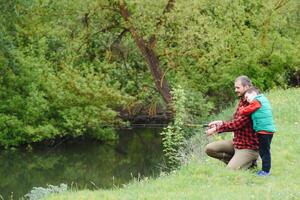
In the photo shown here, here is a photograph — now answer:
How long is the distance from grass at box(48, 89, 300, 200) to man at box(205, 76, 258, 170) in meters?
0.25

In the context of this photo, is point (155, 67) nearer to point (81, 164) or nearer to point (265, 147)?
point (81, 164)

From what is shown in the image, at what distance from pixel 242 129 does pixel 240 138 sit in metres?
0.22

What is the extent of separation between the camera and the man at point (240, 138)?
10344mm

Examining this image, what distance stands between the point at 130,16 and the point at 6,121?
22.6 ft

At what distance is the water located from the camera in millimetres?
18922

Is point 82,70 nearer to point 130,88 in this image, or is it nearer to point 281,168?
point 130,88

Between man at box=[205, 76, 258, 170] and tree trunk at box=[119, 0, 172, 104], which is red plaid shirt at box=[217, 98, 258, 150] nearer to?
man at box=[205, 76, 258, 170]

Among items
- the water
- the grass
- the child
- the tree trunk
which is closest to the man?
the child

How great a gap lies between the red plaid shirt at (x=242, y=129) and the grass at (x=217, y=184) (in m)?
0.50

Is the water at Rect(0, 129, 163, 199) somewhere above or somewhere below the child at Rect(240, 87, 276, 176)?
below

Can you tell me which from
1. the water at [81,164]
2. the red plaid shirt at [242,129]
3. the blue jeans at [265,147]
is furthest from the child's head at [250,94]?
the water at [81,164]

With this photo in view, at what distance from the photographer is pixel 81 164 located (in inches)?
886

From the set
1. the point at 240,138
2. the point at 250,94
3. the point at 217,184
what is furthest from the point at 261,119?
the point at 217,184

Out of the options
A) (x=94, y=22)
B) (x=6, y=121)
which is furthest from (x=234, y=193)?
(x=94, y=22)
